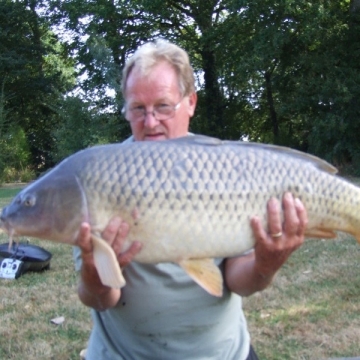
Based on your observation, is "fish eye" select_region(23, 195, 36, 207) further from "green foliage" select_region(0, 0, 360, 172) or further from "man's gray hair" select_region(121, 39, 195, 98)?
"green foliage" select_region(0, 0, 360, 172)

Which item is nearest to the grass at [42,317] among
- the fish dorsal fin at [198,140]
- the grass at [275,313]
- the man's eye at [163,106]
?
the grass at [275,313]

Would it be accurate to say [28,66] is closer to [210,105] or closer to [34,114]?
[34,114]

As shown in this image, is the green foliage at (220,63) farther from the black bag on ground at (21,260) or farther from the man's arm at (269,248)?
the man's arm at (269,248)

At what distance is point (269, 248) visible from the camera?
5.71 feet

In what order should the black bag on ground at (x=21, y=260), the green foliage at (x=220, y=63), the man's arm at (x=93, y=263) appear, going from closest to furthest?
the man's arm at (x=93, y=263), the black bag on ground at (x=21, y=260), the green foliage at (x=220, y=63)

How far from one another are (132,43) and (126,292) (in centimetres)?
2203

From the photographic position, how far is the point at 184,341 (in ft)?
6.47

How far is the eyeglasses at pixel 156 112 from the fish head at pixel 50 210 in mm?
578

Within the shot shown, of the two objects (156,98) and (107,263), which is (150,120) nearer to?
(156,98)

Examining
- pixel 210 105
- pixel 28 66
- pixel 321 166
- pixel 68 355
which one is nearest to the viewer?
pixel 321 166

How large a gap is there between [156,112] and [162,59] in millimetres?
199

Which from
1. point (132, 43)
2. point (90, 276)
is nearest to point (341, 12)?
point (132, 43)

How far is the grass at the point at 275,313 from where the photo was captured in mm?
3406

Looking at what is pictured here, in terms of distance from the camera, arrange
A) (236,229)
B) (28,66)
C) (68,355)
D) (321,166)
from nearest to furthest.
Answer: (236,229)
(321,166)
(68,355)
(28,66)
